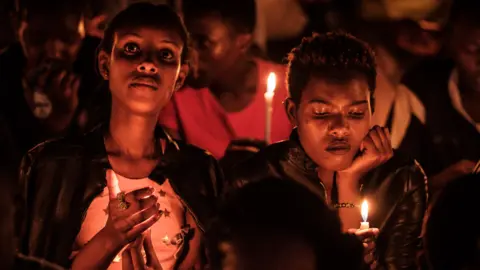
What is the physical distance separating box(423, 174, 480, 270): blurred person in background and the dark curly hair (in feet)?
1.12

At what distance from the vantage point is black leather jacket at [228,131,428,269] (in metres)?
2.13

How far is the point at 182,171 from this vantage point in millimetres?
2121

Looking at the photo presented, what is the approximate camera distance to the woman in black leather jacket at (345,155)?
82.5 inches

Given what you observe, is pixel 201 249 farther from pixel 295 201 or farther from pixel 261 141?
pixel 295 201

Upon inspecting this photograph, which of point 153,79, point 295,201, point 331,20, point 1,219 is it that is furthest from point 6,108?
point 295,201

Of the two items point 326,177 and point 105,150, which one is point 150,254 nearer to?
point 105,150

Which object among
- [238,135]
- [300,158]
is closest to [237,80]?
[238,135]

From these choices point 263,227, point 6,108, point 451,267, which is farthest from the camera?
point 6,108

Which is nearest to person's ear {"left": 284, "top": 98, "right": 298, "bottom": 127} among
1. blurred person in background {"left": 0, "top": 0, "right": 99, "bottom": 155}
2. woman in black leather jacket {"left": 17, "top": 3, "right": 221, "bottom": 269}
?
woman in black leather jacket {"left": 17, "top": 3, "right": 221, "bottom": 269}

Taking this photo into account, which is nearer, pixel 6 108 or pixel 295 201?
pixel 295 201

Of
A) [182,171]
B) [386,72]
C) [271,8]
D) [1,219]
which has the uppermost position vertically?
[271,8]

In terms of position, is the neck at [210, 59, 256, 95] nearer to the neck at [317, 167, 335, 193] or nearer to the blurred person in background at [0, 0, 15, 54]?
the neck at [317, 167, 335, 193]

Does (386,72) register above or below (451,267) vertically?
above

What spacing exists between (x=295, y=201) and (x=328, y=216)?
59 mm
